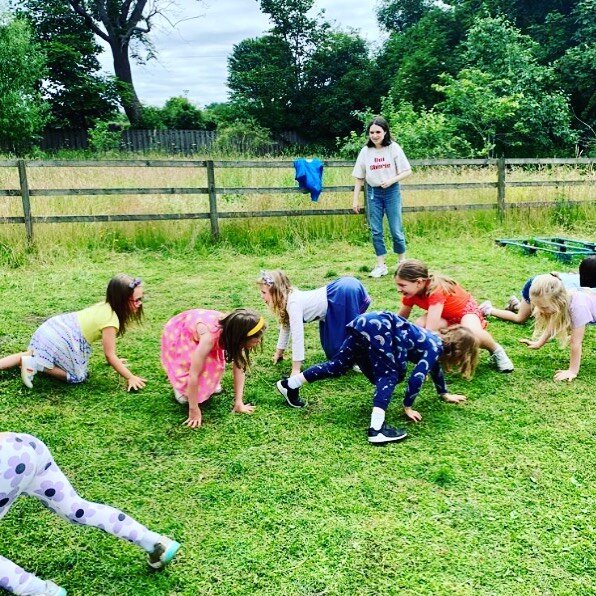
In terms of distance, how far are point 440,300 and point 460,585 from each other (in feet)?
7.08

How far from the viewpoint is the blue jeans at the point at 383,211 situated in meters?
7.13

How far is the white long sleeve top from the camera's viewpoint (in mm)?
3840

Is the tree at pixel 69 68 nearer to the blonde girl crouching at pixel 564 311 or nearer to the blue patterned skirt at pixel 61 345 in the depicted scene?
the blue patterned skirt at pixel 61 345

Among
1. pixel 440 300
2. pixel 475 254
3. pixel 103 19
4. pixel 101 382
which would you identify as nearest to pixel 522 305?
pixel 440 300

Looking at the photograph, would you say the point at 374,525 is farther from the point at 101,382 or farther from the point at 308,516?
the point at 101,382

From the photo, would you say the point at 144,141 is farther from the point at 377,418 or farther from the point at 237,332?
the point at 377,418

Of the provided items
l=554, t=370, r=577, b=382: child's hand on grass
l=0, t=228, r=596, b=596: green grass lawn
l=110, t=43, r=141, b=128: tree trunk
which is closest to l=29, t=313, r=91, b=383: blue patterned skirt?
l=0, t=228, r=596, b=596: green grass lawn

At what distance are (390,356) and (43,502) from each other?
1954 millimetres

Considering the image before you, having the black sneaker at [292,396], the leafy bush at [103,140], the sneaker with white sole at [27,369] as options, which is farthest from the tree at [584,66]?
the sneaker with white sole at [27,369]

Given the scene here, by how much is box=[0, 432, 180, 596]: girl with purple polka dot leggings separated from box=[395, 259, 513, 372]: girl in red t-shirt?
2202mm

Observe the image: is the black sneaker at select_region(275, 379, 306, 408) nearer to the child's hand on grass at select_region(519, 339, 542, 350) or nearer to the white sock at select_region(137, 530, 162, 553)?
the white sock at select_region(137, 530, 162, 553)

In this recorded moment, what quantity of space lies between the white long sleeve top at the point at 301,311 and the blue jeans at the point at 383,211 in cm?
320

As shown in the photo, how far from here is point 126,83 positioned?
28.7 meters

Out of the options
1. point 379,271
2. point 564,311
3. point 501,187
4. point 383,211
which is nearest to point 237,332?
point 564,311
